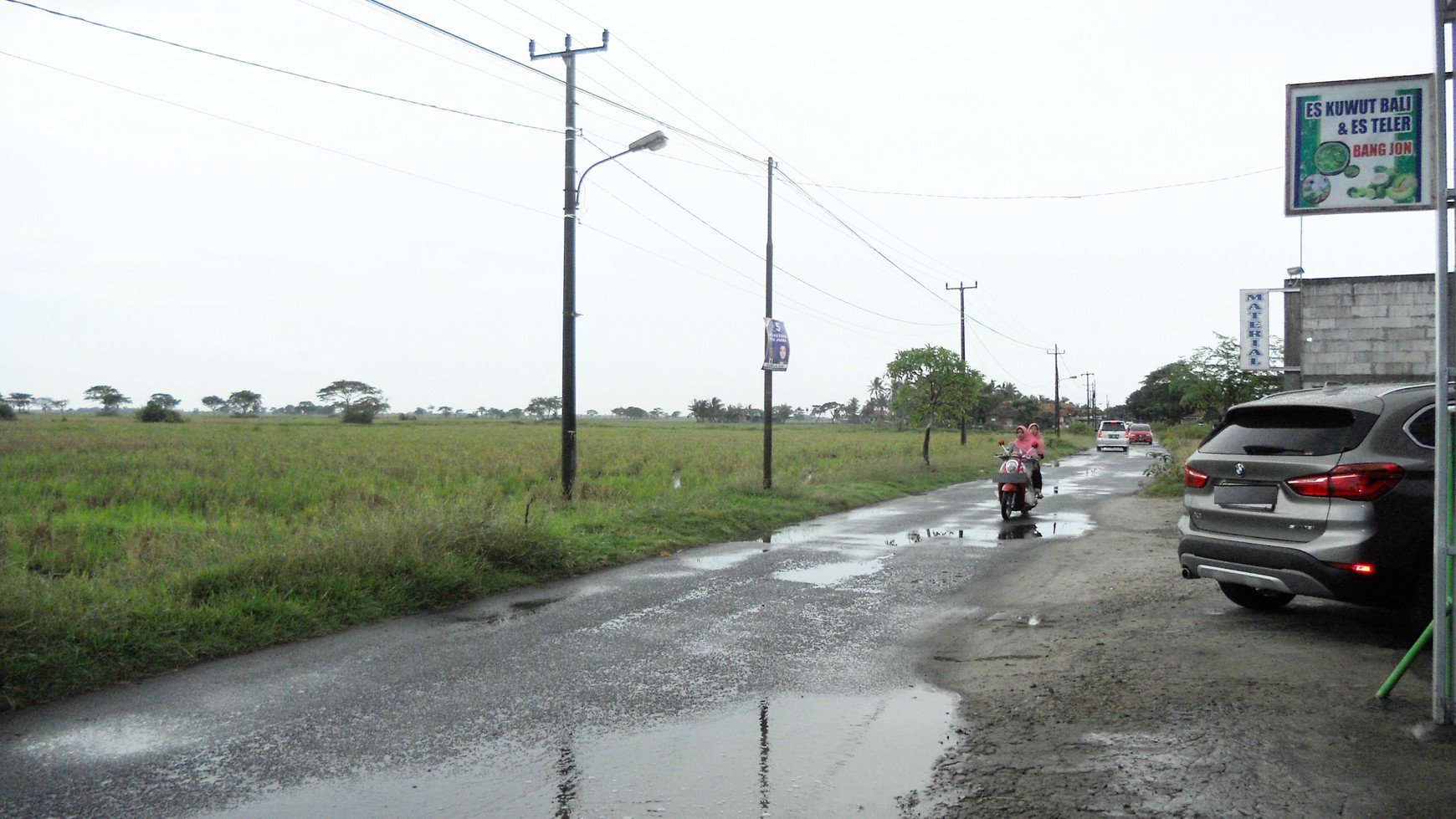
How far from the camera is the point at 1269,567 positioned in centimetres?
617

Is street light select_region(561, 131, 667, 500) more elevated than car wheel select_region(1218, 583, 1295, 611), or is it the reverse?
street light select_region(561, 131, 667, 500)

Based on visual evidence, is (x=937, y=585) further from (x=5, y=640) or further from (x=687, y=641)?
(x=5, y=640)

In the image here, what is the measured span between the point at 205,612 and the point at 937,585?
645cm

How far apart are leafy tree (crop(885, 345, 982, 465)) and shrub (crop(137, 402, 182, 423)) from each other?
211 feet

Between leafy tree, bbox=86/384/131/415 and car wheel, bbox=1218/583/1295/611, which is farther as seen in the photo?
leafy tree, bbox=86/384/131/415

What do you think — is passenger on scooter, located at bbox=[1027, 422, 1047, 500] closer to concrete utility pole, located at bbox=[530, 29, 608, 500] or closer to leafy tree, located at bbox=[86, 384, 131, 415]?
concrete utility pole, located at bbox=[530, 29, 608, 500]

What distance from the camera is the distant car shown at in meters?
50.8

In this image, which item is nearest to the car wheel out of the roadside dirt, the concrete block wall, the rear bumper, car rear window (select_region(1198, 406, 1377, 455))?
the roadside dirt

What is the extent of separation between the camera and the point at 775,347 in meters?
19.8

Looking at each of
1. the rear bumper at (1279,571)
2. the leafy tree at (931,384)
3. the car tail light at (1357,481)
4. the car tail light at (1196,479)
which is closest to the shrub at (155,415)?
the leafy tree at (931,384)

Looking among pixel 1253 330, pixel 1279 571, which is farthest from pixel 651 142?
pixel 1253 330

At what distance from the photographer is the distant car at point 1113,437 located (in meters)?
50.8

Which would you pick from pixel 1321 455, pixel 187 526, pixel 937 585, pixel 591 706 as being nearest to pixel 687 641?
pixel 591 706

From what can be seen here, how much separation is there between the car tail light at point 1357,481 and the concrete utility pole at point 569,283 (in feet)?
33.2
